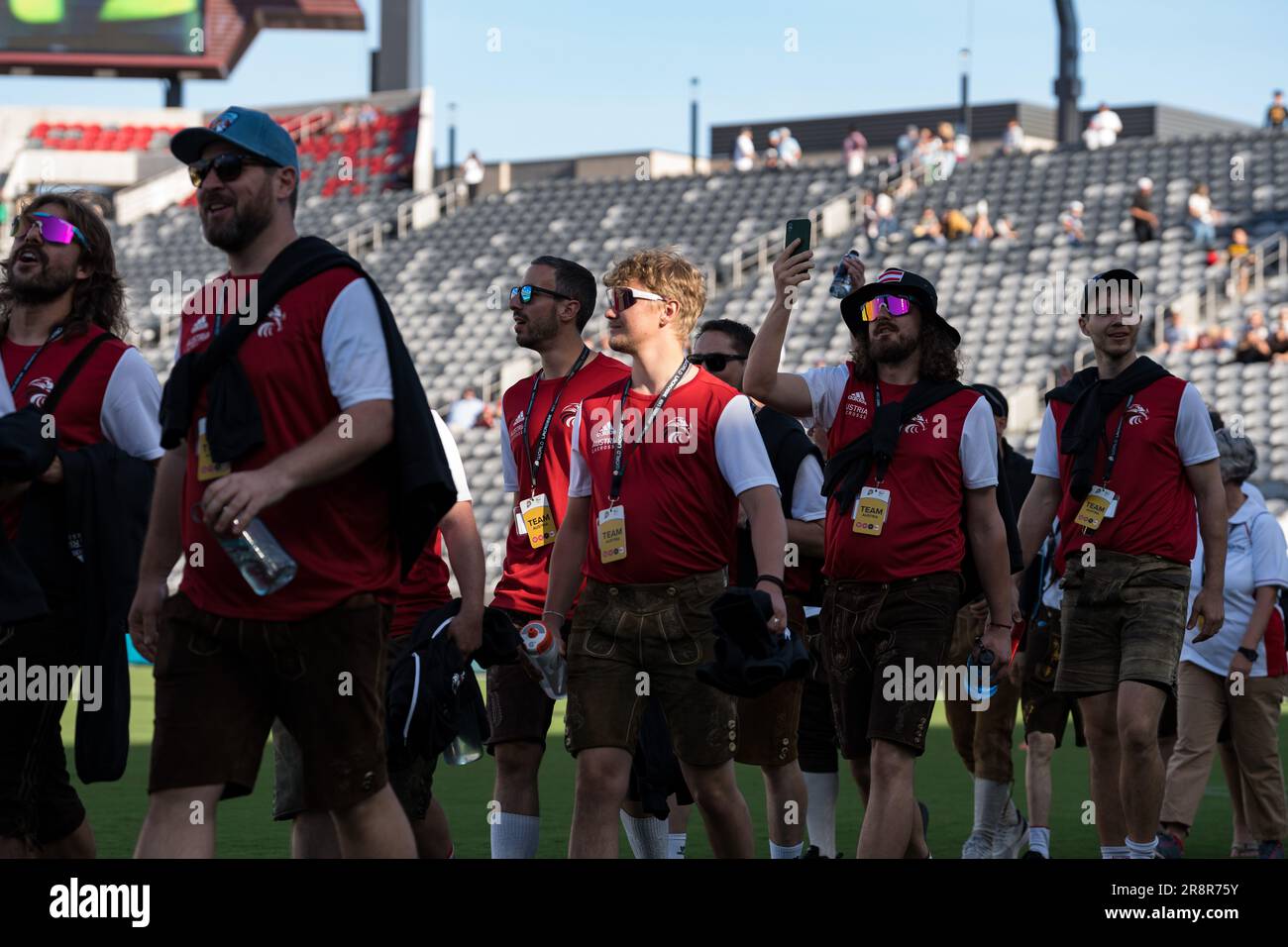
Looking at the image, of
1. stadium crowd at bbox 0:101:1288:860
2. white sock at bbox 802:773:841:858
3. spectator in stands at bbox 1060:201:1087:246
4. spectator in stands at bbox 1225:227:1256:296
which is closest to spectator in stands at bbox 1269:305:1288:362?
spectator in stands at bbox 1225:227:1256:296

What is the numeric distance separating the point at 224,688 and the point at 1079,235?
23.0 meters

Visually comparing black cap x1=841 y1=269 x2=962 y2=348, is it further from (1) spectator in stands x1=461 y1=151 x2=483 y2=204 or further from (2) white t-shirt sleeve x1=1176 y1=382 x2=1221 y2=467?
(1) spectator in stands x1=461 y1=151 x2=483 y2=204

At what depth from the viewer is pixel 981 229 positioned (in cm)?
2686

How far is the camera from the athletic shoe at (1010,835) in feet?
25.5

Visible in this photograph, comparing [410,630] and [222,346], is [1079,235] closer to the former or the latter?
[410,630]

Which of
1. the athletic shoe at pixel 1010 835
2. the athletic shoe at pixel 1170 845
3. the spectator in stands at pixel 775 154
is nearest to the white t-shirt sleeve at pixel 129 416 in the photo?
the athletic shoe at pixel 1010 835

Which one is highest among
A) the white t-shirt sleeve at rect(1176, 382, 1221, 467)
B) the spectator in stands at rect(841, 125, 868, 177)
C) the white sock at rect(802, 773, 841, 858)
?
the spectator in stands at rect(841, 125, 868, 177)

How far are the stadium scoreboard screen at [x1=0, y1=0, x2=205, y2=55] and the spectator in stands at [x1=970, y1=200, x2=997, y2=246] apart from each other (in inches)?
809

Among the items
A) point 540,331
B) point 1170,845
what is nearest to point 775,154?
point 1170,845

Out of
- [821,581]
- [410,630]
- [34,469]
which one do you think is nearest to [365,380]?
[34,469]

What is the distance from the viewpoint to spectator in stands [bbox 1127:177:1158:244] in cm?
2481

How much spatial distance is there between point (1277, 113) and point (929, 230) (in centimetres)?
632

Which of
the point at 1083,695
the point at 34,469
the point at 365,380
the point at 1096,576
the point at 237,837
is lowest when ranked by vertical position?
the point at 237,837
